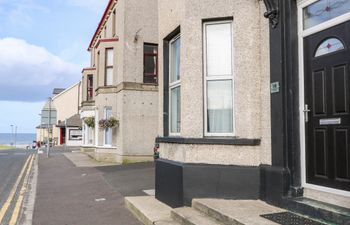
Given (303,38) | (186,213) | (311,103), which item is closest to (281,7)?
(303,38)

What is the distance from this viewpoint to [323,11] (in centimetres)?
561

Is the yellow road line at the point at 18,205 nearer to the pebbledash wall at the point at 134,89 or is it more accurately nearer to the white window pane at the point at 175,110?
the white window pane at the point at 175,110

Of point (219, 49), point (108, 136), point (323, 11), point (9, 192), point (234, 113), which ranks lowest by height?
point (9, 192)

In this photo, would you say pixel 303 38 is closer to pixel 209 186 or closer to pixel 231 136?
pixel 231 136

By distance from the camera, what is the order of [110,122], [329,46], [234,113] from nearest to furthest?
[329,46]
[234,113]
[110,122]

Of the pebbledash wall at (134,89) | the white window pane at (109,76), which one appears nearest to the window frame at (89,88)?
the white window pane at (109,76)

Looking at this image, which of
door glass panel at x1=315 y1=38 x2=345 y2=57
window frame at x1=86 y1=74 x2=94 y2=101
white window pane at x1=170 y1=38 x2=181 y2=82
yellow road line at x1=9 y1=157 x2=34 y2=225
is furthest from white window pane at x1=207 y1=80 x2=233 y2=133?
window frame at x1=86 y1=74 x2=94 y2=101

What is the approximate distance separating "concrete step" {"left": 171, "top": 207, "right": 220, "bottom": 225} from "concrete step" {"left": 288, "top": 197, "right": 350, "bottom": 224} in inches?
42.8

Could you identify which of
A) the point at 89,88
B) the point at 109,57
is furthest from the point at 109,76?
the point at 89,88

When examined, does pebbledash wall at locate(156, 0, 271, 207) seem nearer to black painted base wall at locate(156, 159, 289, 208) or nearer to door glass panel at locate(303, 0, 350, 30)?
black painted base wall at locate(156, 159, 289, 208)

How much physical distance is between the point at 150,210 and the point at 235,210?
81.6 inches

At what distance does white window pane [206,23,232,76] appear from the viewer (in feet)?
23.3

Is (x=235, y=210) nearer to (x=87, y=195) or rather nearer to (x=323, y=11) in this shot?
(x=323, y=11)

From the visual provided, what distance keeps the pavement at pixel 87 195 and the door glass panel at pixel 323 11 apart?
432 centimetres
